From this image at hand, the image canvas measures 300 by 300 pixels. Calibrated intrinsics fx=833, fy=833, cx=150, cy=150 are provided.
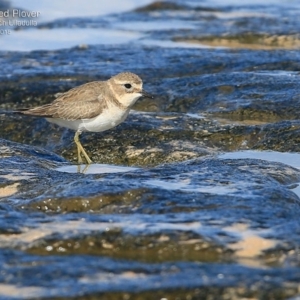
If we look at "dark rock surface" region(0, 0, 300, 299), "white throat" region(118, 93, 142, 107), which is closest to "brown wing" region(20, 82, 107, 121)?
"white throat" region(118, 93, 142, 107)

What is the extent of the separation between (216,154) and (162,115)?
1703mm

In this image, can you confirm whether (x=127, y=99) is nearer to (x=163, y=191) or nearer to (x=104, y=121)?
(x=104, y=121)

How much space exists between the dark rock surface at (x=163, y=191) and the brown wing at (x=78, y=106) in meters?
0.53

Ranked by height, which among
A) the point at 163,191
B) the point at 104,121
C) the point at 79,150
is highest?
the point at 163,191

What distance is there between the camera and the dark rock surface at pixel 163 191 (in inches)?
196

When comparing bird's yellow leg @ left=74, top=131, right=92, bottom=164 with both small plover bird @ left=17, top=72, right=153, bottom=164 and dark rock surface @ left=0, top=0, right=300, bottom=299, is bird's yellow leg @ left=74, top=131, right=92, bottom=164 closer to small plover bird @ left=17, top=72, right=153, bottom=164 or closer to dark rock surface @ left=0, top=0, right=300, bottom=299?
small plover bird @ left=17, top=72, right=153, bottom=164

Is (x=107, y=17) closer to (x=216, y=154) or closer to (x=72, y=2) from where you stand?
(x=72, y=2)

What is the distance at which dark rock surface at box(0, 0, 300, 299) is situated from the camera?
196 inches

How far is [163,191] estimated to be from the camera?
6.39 metres

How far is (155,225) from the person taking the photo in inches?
226

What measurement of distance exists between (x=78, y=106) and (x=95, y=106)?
0.20 metres

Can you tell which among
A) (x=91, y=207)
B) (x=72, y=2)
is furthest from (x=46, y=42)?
(x=91, y=207)

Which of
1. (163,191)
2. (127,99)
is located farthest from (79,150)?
(163,191)

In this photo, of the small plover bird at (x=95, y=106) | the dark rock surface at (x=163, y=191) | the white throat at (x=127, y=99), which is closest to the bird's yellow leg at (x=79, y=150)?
the small plover bird at (x=95, y=106)
